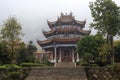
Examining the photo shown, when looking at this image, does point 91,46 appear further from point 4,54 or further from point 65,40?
point 65,40

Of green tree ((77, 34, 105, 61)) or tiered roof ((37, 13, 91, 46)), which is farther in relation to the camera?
tiered roof ((37, 13, 91, 46))

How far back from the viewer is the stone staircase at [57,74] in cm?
2484

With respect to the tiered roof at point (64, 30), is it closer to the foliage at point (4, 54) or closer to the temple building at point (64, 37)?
the temple building at point (64, 37)

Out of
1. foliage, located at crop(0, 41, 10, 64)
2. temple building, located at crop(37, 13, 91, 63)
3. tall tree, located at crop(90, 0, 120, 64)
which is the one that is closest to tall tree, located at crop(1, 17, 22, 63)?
foliage, located at crop(0, 41, 10, 64)

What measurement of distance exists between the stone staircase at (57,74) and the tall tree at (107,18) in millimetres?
4300

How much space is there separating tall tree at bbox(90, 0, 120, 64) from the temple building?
720 inches

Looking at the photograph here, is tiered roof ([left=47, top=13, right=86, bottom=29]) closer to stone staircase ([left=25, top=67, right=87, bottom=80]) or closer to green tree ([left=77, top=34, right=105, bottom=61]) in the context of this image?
green tree ([left=77, top=34, right=105, bottom=61])

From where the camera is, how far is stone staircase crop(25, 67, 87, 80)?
2484cm

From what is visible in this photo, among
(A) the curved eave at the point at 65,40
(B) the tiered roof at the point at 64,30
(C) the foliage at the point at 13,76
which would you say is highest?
(B) the tiered roof at the point at 64,30

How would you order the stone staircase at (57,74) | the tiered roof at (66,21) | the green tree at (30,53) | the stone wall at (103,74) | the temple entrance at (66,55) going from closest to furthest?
the stone staircase at (57,74) → the stone wall at (103,74) → the green tree at (30,53) → the temple entrance at (66,55) → the tiered roof at (66,21)

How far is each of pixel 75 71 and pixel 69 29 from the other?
76.3 ft

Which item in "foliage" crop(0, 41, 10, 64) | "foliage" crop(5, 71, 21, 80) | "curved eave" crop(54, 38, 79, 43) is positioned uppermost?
"curved eave" crop(54, 38, 79, 43)

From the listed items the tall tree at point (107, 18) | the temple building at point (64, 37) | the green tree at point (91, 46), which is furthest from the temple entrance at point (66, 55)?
the tall tree at point (107, 18)

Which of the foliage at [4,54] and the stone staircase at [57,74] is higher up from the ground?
the foliage at [4,54]
